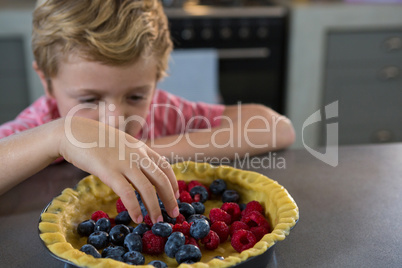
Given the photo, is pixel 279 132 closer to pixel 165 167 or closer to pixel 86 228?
pixel 165 167

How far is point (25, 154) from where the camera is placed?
Result: 0.87 m

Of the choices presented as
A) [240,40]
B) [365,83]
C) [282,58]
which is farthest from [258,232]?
[365,83]

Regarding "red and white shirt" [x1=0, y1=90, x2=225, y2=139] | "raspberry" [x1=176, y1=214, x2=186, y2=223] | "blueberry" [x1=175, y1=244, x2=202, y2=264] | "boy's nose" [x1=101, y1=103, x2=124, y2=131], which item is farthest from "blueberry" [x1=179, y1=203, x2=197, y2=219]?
"red and white shirt" [x1=0, y1=90, x2=225, y2=139]

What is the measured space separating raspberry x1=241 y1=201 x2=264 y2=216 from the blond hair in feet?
1.50

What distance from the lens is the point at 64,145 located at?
798 mm

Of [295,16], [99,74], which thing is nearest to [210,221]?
[99,74]

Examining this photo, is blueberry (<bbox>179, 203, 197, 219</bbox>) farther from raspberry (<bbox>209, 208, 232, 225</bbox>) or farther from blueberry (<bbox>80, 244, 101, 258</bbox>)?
blueberry (<bbox>80, 244, 101, 258</bbox>)

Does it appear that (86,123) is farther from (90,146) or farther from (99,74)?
(99,74)

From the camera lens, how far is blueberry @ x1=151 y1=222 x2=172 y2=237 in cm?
67

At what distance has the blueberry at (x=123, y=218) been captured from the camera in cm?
76

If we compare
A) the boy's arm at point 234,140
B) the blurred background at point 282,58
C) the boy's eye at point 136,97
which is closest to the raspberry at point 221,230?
the boy's arm at point 234,140

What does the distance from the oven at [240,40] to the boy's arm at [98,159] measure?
5.53 ft

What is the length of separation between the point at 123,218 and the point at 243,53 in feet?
6.57

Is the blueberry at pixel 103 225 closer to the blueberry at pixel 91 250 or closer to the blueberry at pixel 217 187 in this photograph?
the blueberry at pixel 91 250
